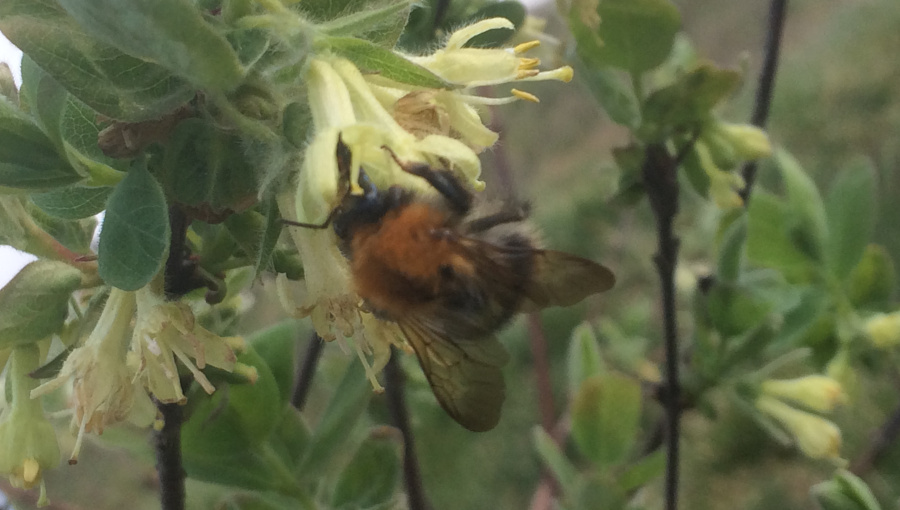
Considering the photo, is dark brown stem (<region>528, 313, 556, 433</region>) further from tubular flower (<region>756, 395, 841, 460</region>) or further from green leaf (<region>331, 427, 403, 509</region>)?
green leaf (<region>331, 427, 403, 509</region>)

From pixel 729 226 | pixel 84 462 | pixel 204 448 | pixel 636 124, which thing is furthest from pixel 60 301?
pixel 84 462

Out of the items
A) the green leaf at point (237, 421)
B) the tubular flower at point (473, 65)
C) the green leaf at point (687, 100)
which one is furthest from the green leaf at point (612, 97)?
the green leaf at point (237, 421)

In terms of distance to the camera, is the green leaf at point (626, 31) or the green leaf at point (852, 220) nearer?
the green leaf at point (626, 31)

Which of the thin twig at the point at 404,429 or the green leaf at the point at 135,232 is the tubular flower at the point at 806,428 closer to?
the thin twig at the point at 404,429

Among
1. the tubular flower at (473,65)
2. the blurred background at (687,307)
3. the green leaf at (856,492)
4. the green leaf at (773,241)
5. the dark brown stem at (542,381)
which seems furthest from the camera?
the blurred background at (687,307)

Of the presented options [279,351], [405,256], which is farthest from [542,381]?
[405,256]

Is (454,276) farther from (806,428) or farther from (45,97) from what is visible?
(806,428)
